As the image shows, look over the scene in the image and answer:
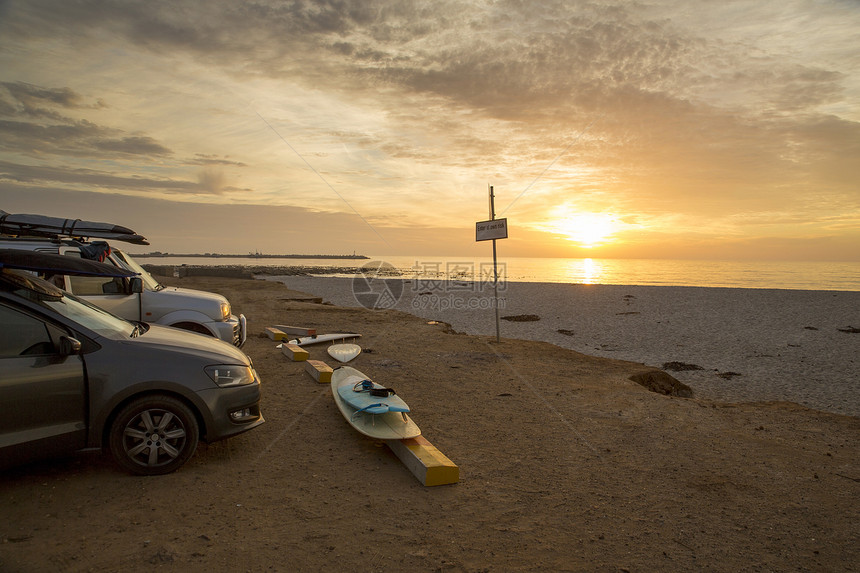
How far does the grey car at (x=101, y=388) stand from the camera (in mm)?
4289

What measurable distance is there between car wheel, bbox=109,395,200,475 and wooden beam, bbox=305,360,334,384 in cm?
386

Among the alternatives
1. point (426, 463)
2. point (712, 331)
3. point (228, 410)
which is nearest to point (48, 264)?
point (228, 410)

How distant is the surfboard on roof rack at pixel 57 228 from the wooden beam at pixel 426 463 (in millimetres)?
6177

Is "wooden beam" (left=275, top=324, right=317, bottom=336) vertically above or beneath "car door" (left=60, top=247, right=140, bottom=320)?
beneath

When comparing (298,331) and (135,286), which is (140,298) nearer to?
(135,286)

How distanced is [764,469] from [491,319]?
16.5m

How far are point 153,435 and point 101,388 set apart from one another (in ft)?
2.12

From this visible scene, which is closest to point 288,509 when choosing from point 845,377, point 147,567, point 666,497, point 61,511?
point 147,567

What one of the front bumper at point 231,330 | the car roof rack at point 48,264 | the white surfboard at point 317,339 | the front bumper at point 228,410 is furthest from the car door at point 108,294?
the white surfboard at point 317,339

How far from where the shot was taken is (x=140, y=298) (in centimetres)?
822

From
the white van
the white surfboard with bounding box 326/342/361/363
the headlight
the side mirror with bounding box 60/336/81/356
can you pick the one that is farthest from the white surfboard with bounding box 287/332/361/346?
the side mirror with bounding box 60/336/81/356

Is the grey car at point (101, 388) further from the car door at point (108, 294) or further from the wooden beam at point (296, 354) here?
the wooden beam at point (296, 354)

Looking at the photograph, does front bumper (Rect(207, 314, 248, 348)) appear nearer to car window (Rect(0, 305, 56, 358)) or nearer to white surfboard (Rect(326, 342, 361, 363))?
white surfboard (Rect(326, 342, 361, 363))

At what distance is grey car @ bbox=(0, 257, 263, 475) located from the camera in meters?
4.29
